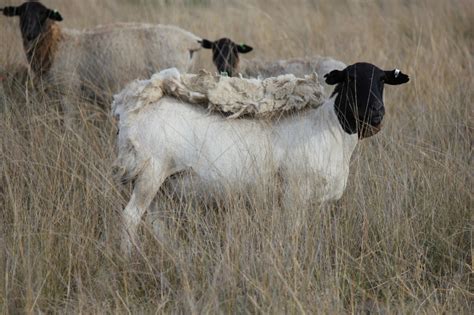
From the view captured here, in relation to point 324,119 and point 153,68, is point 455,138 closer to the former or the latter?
point 324,119

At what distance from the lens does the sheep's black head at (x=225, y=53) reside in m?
8.04

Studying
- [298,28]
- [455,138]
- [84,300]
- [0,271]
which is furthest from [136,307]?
[298,28]

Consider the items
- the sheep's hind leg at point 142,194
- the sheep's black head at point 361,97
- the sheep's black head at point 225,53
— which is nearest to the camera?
the sheep's hind leg at point 142,194

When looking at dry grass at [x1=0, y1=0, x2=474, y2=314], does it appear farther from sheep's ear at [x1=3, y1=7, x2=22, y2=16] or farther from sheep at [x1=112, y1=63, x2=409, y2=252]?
sheep's ear at [x1=3, y1=7, x2=22, y2=16]

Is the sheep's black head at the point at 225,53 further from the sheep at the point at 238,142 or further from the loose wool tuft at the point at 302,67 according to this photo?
the sheep at the point at 238,142

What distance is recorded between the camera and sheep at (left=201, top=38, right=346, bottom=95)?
729cm

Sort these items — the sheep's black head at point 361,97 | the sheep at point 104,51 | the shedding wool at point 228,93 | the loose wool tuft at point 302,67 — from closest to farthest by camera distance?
the sheep's black head at point 361,97
the shedding wool at point 228,93
the loose wool tuft at point 302,67
the sheep at point 104,51

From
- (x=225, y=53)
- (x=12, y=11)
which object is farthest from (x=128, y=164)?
(x=12, y=11)

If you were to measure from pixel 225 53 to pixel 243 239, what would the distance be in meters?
4.41

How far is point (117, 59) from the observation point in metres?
7.77

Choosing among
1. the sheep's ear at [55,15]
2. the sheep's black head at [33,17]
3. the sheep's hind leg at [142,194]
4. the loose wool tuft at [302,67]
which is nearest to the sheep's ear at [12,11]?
the sheep's black head at [33,17]

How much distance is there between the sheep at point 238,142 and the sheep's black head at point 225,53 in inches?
133

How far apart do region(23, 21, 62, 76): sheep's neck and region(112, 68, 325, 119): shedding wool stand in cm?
326

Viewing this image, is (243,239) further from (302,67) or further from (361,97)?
(302,67)
